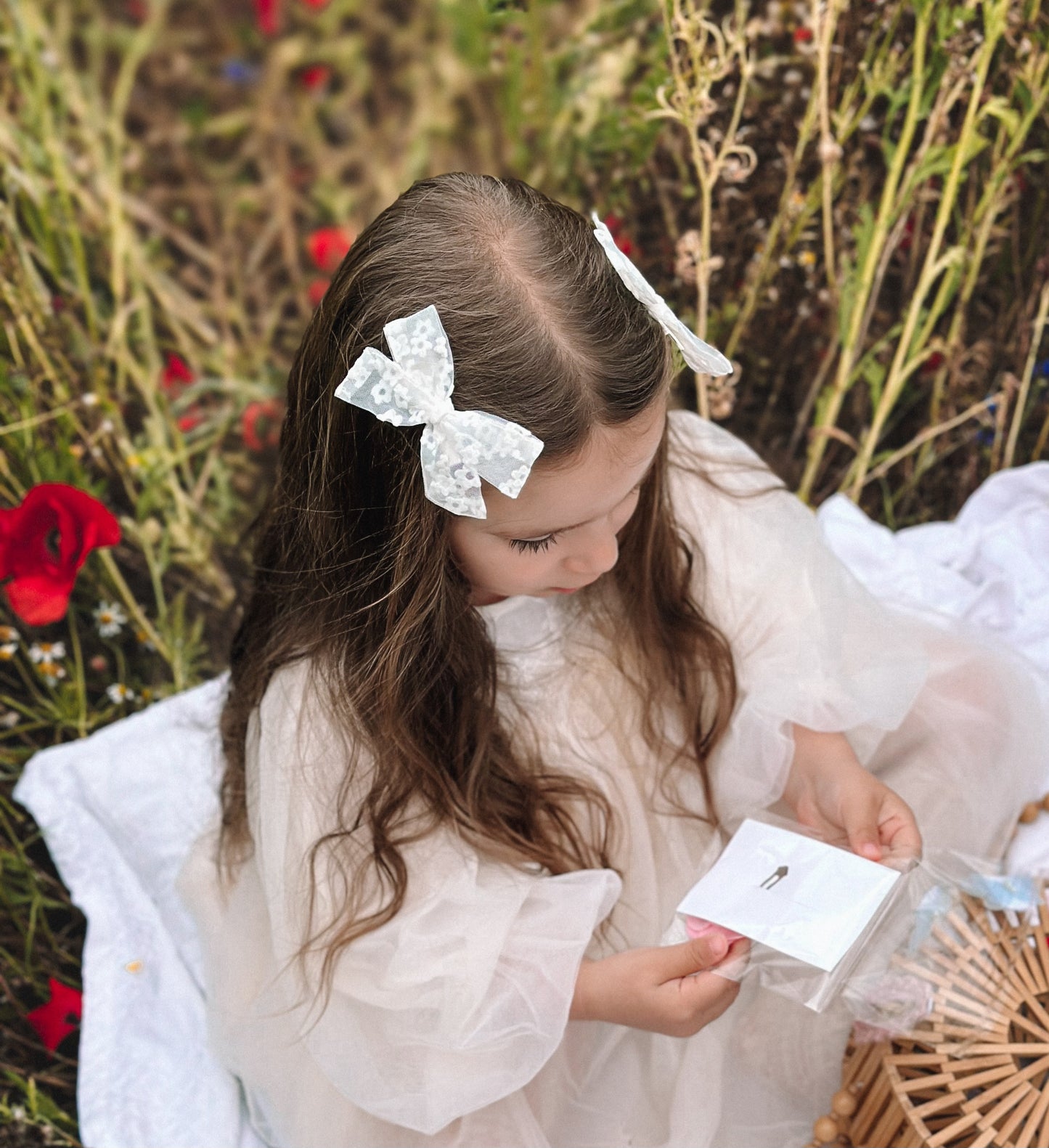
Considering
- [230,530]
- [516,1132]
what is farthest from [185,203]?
[516,1132]

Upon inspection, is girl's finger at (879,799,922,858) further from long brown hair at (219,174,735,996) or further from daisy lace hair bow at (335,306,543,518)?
daisy lace hair bow at (335,306,543,518)

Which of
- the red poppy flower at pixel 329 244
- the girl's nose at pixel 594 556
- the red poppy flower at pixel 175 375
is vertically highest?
the red poppy flower at pixel 329 244

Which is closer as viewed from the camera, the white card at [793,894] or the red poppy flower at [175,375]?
the white card at [793,894]

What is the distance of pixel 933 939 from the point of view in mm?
1030

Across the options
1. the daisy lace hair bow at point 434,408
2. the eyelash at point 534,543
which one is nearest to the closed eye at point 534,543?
the eyelash at point 534,543

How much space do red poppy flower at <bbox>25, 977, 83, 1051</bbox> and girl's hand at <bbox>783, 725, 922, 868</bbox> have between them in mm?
840

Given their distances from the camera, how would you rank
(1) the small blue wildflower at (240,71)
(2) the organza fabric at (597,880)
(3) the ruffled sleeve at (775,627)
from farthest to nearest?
(1) the small blue wildflower at (240,71) → (3) the ruffled sleeve at (775,627) → (2) the organza fabric at (597,880)

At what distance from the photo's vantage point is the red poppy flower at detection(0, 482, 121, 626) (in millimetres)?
1384

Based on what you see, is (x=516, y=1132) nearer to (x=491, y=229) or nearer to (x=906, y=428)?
(x=491, y=229)

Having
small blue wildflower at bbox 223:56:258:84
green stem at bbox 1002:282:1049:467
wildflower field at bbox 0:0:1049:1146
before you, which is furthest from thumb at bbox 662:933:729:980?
small blue wildflower at bbox 223:56:258:84

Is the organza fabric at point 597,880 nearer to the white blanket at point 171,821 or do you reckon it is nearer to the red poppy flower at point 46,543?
the white blanket at point 171,821

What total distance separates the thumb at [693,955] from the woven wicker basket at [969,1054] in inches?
7.4

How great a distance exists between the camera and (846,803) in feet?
3.55

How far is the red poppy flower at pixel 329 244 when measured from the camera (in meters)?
1.58
